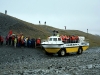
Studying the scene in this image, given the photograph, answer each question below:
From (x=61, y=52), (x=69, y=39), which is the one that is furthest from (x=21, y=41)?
(x=69, y=39)

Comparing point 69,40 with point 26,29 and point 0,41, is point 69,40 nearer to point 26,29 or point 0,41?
point 0,41

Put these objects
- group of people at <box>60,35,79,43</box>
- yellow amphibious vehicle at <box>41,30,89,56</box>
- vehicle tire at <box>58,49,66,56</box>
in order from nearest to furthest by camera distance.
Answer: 1. yellow amphibious vehicle at <box>41,30,89,56</box>
2. vehicle tire at <box>58,49,66,56</box>
3. group of people at <box>60,35,79,43</box>

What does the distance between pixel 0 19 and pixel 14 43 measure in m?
13.5

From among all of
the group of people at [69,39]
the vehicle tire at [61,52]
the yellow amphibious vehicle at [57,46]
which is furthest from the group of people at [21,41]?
the vehicle tire at [61,52]

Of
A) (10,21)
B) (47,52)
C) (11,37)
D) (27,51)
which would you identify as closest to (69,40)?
(47,52)

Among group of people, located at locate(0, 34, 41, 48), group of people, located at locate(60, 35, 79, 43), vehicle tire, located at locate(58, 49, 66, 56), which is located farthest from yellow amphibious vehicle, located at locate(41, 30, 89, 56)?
group of people, located at locate(0, 34, 41, 48)

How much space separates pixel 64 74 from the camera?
11.4 meters

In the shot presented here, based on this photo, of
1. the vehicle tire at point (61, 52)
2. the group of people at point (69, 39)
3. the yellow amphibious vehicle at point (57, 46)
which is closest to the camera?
the yellow amphibious vehicle at point (57, 46)

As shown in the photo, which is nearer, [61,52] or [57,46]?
[57,46]

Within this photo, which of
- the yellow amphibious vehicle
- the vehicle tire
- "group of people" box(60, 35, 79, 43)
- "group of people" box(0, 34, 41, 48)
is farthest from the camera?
"group of people" box(0, 34, 41, 48)

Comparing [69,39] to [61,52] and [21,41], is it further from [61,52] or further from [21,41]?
[21,41]

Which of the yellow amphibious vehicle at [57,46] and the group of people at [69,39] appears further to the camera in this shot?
the group of people at [69,39]

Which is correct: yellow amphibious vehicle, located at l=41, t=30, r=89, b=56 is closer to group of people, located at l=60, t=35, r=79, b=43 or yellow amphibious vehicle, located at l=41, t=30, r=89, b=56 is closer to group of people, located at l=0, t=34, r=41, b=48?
group of people, located at l=60, t=35, r=79, b=43

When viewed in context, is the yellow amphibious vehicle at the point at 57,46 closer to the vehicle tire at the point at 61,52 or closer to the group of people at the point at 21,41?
the vehicle tire at the point at 61,52
